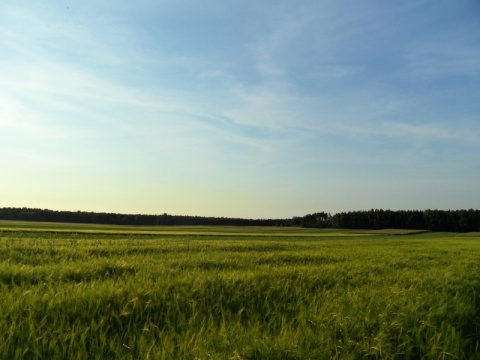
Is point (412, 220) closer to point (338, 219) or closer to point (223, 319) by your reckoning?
point (338, 219)

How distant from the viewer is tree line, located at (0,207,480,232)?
125438mm

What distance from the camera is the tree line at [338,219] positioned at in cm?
12544

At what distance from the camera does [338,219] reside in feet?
476

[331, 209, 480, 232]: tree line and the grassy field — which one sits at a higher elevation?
[331, 209, 480, 232]: tree line

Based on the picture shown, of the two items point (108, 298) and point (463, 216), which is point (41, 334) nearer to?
point (108, 298)

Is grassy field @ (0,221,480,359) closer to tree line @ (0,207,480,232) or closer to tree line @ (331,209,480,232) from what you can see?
tree line @ (0,207,480,232)

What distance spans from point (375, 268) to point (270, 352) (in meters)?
7.83

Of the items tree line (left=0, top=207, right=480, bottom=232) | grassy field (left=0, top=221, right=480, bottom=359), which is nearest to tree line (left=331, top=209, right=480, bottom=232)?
tree line (left=0, top=207, right=480, bottom=232)

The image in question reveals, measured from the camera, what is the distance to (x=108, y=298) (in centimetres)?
505

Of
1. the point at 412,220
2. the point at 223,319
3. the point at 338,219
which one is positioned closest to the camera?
the point at 223,319

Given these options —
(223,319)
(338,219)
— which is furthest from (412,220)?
(223,319)

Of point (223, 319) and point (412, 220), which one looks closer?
point (223, 319)

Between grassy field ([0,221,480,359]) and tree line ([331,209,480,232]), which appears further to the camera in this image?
tree line ([331,209,480,232])

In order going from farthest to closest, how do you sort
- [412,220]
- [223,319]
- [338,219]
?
[338,219] < [412,220] < [223,319]
